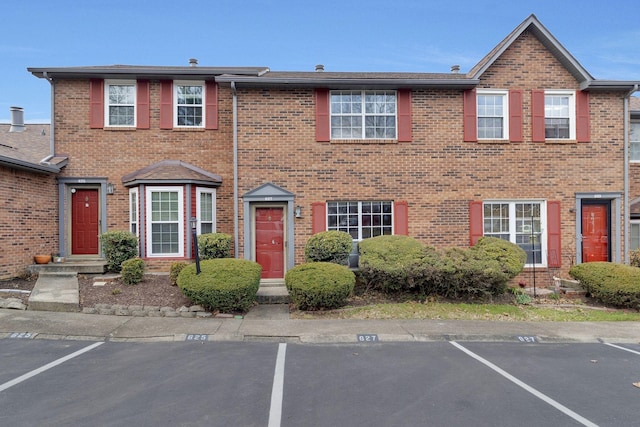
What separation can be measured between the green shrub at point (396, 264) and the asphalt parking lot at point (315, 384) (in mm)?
2557

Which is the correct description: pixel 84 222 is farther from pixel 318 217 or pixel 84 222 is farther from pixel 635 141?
pixel 635 141

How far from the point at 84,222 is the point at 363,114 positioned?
9.36m

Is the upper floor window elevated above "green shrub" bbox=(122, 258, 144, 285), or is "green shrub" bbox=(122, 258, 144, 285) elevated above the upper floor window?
the upper floor window

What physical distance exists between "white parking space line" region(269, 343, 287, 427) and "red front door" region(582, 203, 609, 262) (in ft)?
34.5

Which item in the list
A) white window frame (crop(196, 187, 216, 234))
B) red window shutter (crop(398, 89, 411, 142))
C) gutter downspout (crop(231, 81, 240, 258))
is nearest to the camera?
gutter downspout (crop(231, 81, 240, 258))

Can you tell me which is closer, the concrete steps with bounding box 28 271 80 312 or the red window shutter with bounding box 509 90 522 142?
the concrete steps with bounding box 28 271 80 312

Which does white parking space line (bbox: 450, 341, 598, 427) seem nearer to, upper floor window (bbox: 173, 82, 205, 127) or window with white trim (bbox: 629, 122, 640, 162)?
upper floor window (bbox: 173, 82, 205, 127)

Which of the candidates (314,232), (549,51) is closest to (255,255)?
(314,232)

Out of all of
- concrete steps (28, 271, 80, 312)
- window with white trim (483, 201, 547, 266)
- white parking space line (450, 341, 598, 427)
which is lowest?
white parking space line (450, 341, 598, 427)

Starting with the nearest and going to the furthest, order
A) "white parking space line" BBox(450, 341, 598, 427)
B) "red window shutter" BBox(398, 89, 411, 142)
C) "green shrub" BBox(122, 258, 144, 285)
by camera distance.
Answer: "white parking space line" BBox(450, 341, 598, 427) → "green shrub" BBox(122, 258, 144, 285) → "red window shutter" BBox(398, 89, 411, 142)

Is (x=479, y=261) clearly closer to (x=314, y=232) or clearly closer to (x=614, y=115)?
(x=314, y=232)

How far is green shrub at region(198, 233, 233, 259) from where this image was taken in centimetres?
1062

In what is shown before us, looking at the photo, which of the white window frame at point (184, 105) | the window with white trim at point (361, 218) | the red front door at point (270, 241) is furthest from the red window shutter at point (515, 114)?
the white window frame at point (184, 105)

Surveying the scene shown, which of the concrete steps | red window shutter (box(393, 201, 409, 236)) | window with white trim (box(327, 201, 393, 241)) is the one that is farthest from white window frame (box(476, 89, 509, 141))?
the concrete steps
